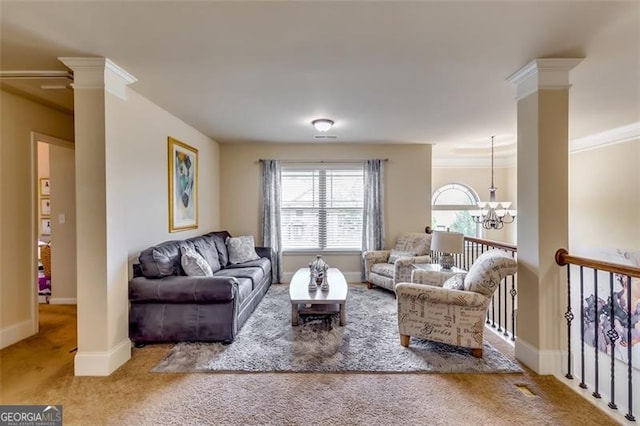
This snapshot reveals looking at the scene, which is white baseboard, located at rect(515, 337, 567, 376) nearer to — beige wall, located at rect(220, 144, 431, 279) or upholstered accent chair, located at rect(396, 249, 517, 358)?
upholstered accent chair, located at rect(396, 249, 517, 358)

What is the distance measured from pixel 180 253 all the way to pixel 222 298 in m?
0.86

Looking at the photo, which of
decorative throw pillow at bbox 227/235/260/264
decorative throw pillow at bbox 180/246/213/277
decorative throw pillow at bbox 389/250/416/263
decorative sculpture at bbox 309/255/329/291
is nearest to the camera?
decorative throw pillow at bbox 180/246/213/277

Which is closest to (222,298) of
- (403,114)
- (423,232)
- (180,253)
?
(180,253)

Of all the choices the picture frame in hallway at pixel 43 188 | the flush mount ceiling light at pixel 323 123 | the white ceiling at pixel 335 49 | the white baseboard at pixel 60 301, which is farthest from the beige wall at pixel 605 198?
the picture frame in hallway at pixel 43 188

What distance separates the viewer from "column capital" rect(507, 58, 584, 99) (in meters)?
2.37

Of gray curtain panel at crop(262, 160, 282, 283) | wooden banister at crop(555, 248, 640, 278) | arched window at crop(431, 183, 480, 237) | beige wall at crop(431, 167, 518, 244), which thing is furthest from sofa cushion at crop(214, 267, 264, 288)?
beige wall at crop(431, 167, 518, 244)

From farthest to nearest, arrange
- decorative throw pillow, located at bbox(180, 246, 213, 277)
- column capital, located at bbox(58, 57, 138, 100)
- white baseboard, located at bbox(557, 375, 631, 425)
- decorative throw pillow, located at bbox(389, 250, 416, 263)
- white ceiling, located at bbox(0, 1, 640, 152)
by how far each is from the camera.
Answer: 1. decorative throw pillow, located at bbox(389, 250, 416, 263)
2. decorative throw pillow, located at bbox(180, 246, 213, 277)
3. column capital, located at bbox(58, 57, 138, 100)
4. white baseboard, located at bbox(557, 375, 631, 425)
5. white ceiling, located at bbox(0, 1, 640, 152)

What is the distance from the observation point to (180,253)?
3.31 meters

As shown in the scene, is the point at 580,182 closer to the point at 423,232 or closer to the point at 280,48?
the point at 423,232

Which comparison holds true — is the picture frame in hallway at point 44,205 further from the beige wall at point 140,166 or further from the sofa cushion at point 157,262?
the sofa cushion at point 157,262

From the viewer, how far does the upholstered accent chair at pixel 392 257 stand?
15.1ft

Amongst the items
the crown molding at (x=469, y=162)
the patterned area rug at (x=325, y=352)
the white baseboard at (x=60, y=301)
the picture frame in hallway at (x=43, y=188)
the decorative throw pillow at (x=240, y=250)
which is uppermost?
the crown molding at (x=469, y=162)

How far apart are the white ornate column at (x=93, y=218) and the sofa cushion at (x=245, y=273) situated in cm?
141

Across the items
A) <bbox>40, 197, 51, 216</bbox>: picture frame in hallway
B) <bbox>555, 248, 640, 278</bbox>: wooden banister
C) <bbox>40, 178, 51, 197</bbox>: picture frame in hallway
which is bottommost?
<bbox>555, 248, 640, 278</bbox>: wooden banister
